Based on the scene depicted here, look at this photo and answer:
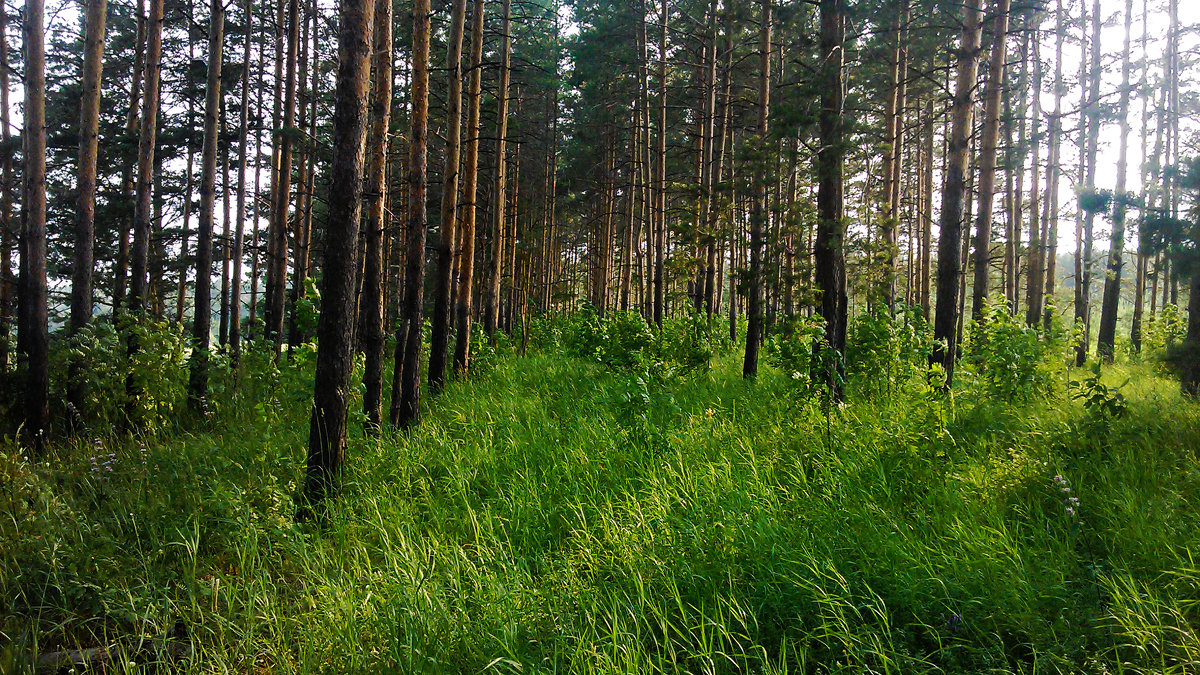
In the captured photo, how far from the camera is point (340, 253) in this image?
4.38m

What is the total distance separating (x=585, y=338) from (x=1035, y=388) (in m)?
8.23

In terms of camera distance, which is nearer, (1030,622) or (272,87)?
(1030,622)

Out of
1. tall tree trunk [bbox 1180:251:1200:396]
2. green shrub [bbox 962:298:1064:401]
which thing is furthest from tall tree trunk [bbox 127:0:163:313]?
tall tree trunk [bbox 1180:251:1200:396]

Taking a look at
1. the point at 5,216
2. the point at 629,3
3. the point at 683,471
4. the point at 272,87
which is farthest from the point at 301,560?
the point at 5,216

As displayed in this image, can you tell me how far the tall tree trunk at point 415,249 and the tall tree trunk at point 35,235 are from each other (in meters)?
4.95

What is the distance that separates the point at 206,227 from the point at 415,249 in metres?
4.33

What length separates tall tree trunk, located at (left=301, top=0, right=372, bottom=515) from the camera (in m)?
4.31

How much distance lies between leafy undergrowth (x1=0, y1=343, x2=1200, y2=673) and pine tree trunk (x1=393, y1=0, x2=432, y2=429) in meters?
1.54

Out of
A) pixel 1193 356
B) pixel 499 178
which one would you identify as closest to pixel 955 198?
pixel 1193 356

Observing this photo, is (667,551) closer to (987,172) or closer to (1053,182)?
(987,172)

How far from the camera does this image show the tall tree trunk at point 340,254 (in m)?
4.31

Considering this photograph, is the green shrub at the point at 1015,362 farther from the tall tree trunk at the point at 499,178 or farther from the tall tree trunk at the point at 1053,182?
the tall tree trunk at the point at 1053,182

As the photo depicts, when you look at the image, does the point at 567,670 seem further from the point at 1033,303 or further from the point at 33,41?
the point at 1033,303

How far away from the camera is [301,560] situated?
364 centimetres
